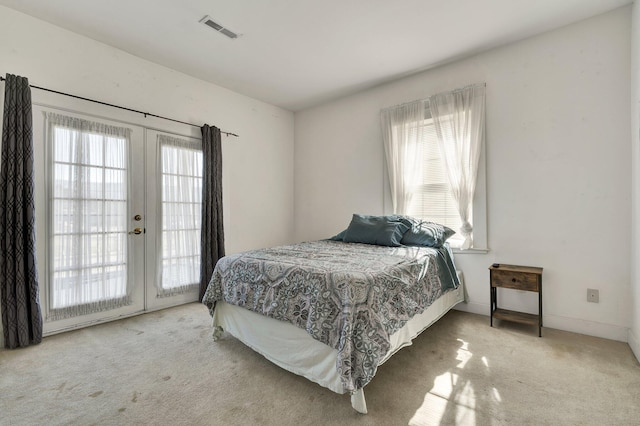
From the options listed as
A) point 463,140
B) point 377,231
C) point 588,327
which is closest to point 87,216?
point 377,231

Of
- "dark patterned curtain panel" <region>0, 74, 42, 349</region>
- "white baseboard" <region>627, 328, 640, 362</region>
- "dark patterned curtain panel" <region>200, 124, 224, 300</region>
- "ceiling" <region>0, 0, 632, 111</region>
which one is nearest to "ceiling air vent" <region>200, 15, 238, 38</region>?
"ceiling" <region>0, 0, 632, 111</region>

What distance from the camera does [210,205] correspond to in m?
3.65

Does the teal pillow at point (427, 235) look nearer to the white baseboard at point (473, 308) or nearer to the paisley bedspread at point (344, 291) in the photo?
the paisley bedspread at point (344, 291)

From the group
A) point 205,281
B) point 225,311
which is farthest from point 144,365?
point 205,281

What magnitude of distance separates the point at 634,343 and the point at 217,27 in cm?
429

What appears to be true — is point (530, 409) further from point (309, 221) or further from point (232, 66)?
point (232, 66)

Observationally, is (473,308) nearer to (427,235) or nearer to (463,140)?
(427,235)

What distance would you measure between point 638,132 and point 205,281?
4332mm

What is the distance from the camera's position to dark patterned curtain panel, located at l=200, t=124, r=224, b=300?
362 cm

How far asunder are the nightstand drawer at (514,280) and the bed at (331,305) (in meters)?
0.39

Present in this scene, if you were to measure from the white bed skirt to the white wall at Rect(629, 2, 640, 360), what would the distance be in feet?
4.63

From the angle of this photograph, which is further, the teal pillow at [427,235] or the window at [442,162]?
the window at [442,162]

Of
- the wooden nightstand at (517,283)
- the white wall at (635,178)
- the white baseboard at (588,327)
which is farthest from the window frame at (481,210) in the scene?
the white wall at (635,178)

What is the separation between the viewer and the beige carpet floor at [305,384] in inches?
60.7
